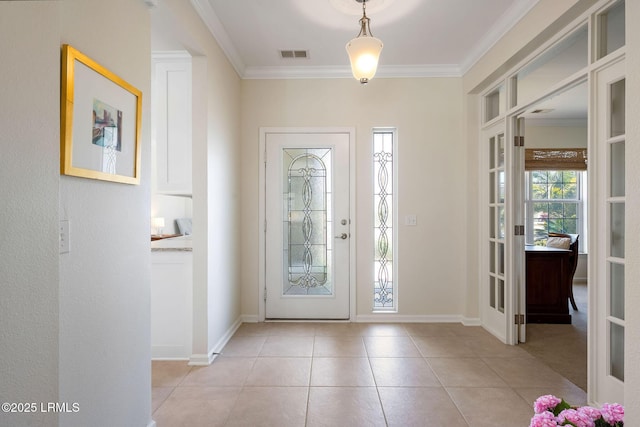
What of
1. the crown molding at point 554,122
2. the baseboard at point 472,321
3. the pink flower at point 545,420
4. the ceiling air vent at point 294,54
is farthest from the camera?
the crown molding at point 554,122

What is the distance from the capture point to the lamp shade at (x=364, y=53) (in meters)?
2.17

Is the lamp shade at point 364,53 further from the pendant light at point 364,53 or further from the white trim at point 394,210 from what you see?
the white trim at point 394,210

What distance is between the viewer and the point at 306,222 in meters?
3.90

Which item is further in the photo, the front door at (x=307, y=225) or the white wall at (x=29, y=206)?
the front door at (x=307, y=225)

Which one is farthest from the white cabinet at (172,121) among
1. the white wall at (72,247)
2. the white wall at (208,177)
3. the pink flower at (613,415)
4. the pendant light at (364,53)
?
the pink flower at (613,415)

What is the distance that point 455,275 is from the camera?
12.6 ft

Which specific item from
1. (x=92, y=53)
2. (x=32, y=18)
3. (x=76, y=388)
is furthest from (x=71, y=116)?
(x=76, y=388)

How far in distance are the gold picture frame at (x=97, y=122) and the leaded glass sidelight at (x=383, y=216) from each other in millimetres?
2687

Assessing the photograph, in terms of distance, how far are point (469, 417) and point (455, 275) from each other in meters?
1.98

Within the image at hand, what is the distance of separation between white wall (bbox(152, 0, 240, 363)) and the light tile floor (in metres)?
0.34

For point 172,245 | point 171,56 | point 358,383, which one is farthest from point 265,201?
point 358,383

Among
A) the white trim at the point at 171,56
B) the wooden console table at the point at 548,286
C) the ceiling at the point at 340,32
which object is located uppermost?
the ceiling at the point at 340,32

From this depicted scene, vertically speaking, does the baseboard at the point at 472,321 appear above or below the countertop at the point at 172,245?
below

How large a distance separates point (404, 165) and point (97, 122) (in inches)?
119
